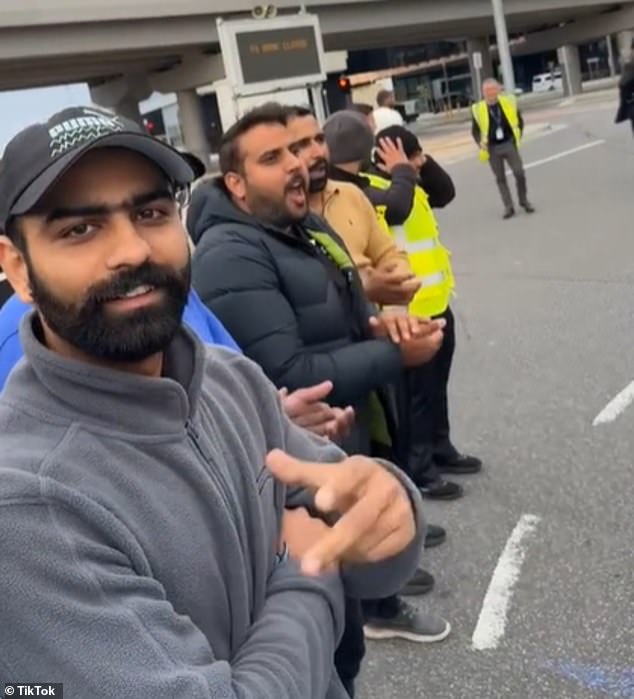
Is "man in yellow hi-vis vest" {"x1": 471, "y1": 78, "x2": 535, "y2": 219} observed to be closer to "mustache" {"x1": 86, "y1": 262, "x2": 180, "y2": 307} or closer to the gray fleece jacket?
the gray fleece jacket

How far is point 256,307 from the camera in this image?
2635mm

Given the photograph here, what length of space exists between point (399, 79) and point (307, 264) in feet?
242

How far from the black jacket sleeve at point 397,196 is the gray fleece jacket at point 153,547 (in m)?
2.93

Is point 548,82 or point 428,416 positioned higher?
point 548,82

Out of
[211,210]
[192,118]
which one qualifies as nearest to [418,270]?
[211,210]

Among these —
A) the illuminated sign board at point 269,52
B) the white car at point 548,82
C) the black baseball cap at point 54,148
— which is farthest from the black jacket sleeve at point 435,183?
the white car at point 548,82

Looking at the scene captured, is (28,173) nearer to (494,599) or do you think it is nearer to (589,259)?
(494,599)

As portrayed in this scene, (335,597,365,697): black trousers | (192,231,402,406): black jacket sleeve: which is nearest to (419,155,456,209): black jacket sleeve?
(192,231,402,406): black jacket sleeve

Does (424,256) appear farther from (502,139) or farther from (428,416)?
(502,139)

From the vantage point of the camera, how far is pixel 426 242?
4598 millimetres

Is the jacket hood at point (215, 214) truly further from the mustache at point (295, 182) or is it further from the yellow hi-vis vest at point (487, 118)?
the yellow hi-vis vest at point (487, 118)

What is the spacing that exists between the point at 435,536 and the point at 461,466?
2.47ft

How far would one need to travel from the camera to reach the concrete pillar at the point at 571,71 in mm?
49406

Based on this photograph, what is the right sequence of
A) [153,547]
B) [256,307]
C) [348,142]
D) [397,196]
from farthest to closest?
[397,196], [348,142], [256,307], [153,547]
